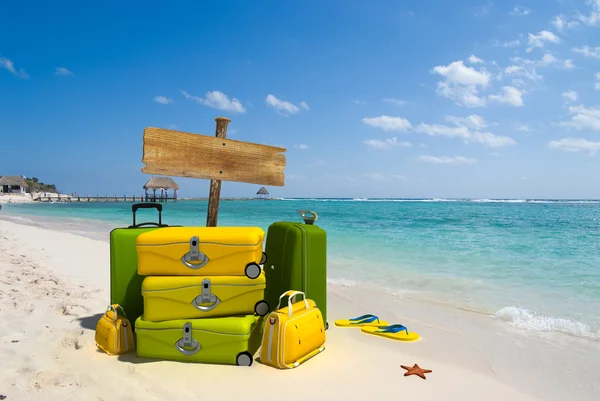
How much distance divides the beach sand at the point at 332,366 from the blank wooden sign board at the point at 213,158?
1693 millimetres

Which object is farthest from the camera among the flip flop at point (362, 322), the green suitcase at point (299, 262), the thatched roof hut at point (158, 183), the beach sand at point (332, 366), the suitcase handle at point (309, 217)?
the thatched roof hut at point (158, 183)

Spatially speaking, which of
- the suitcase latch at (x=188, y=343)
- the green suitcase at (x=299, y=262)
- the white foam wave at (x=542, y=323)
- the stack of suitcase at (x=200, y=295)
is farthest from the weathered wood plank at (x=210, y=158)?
the white foam wave at (x=542, y=323)

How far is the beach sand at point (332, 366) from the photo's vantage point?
2748mm

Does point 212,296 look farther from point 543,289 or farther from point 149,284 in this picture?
point 543,289

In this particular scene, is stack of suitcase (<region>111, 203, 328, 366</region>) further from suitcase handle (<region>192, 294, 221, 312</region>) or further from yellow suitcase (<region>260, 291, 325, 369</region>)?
yellow suitcase (<region>260, 291, 325, 369</region>)

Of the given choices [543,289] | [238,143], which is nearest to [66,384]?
[238,143]

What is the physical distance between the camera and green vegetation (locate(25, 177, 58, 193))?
3735 inches

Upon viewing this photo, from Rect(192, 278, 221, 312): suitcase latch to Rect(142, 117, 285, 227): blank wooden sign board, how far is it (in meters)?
0.99

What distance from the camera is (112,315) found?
11.6 feet

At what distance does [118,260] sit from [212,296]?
112 cm

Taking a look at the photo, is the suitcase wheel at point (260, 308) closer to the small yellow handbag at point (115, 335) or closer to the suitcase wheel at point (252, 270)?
the suitcase wheel at point (252, 270)

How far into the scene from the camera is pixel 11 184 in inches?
3265

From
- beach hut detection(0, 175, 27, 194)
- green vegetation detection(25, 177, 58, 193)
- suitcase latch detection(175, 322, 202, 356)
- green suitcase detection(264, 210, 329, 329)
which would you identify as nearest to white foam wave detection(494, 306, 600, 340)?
green suitcase detection(264, 210, 329, 329)

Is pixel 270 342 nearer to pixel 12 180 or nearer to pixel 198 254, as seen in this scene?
pixel 198 254
